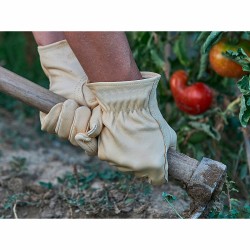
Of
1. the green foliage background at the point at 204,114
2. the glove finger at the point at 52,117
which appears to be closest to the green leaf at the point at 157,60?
the green foliage background at the point at 204,114

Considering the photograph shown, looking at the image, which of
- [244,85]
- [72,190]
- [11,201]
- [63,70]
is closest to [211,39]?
[244,85]

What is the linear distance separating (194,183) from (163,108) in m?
0.85

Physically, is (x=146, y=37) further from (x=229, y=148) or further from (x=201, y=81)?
(x=229, y=148)

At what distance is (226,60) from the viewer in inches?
86.7

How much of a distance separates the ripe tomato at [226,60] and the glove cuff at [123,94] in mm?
481

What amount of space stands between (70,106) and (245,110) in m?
0.51

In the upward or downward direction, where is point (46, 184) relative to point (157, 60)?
downward

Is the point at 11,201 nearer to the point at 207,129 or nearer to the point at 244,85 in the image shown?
the point at 207,129

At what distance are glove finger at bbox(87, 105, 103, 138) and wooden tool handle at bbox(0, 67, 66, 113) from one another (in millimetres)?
133

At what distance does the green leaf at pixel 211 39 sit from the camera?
6.99ft

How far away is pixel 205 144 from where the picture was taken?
8.28 ft

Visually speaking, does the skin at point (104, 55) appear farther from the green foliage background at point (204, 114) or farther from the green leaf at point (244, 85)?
the green foliage background at point (204, 114)

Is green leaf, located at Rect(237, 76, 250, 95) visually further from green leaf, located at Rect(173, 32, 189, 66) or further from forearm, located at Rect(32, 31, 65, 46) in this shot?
green leaf, located at Rect(173, 32, 189, 66)

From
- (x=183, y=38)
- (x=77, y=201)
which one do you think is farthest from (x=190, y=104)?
(x=77, y=201)
